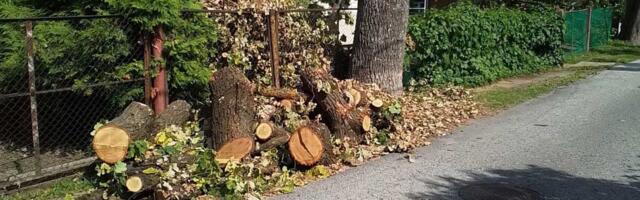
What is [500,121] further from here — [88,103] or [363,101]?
[88,103]

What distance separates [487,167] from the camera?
21.2ft

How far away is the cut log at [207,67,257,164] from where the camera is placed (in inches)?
238

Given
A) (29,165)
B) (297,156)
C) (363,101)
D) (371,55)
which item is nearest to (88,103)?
(29,165)

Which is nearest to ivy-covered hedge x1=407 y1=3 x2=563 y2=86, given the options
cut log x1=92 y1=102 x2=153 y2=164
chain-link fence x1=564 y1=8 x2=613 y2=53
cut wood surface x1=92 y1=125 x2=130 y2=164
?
chain-link fence x1=564 y1=8 x2=613 y2=53

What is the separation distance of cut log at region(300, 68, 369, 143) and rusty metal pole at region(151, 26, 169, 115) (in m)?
1.73

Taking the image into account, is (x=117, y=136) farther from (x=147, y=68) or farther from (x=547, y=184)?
(x=547, y=184)

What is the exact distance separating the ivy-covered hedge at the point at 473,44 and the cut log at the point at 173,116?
5.51 meters

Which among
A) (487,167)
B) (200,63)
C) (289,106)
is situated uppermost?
(200,63)

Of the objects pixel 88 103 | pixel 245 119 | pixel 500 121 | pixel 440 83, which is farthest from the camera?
pixel 440 83

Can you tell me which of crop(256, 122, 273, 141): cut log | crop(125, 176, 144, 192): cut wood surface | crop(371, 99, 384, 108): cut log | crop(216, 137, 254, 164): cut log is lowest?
crop(125, 176, 144, 192): cut wood surface

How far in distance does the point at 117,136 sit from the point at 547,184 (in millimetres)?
3914

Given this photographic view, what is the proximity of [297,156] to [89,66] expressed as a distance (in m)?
2.32

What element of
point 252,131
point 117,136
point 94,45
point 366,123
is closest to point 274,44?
point 366,123

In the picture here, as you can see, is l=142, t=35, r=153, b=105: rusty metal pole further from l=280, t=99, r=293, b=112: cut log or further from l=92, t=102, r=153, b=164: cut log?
l=280, t=99, r=293, b=112: cut log
